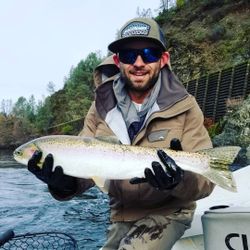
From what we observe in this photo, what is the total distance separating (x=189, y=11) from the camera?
126 ft

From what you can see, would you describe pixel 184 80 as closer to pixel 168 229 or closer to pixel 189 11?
pixel 189 11

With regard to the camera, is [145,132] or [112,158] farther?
[145,132]

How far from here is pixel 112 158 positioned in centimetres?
303

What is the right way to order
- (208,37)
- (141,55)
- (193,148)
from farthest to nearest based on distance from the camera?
1. (208,37)
2. (141,55)
3. (193,148)

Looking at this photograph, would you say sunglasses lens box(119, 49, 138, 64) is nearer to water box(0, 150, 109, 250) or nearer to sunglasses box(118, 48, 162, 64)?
sunglasses box(118, 48, 162, 64)

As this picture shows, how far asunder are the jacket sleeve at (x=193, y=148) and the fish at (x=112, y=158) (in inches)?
5.6

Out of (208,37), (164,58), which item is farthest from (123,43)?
(208,37)

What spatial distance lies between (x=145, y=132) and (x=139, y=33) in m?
0.70

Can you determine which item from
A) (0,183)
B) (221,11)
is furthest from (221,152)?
(221,11)

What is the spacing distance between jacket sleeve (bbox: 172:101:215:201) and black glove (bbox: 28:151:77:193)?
2.35 ft

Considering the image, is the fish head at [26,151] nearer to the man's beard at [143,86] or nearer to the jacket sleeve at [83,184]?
the jacket sleeve at [83,184]

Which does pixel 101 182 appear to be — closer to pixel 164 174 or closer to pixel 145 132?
pixel 164 174

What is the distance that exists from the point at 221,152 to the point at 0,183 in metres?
14.5

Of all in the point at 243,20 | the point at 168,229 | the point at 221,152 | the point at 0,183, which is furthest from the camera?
the point at 243,20
